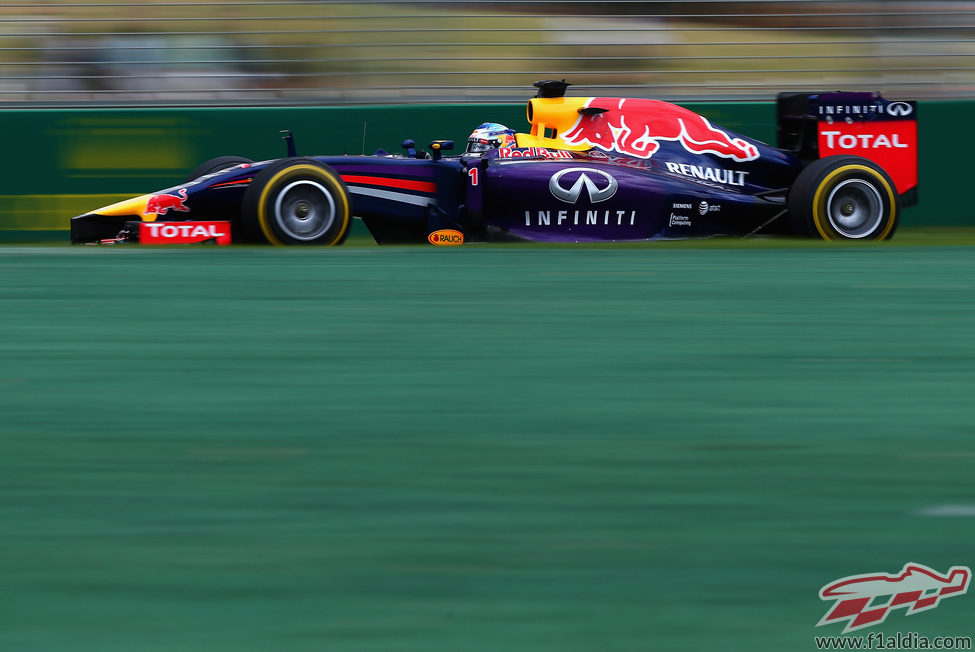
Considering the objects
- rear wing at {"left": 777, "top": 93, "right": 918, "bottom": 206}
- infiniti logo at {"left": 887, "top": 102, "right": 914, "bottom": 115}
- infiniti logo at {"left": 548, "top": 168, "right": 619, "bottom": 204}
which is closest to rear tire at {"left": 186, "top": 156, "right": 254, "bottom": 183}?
infiniti logo at {"left": 548, "top": 168, "right": 619, "bottom": 204}

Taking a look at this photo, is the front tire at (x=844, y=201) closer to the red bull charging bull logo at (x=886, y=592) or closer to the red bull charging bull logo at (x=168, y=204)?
the red bull charging bull logo at (x=168, y=204)

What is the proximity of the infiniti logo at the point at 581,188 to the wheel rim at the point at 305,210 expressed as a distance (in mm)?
1487

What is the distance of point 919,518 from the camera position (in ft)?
9.27

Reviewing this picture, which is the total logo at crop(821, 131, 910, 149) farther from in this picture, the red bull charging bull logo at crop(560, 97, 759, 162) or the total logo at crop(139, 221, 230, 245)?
the total logo at crop(139, 221, 230, 245)

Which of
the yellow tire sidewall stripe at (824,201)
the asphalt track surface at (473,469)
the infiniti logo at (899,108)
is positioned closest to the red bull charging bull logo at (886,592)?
the asphalt track surface at (473,469)

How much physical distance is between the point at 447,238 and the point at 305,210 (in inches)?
38.9

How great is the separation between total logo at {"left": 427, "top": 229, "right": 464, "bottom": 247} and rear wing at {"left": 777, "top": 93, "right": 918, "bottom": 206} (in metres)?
2.75

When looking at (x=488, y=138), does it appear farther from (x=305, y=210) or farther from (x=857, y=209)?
(x=857, y=209)

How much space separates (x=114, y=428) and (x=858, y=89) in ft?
33.9

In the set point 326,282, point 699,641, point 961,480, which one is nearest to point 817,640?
point 699,641

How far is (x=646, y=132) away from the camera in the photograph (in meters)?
9.94

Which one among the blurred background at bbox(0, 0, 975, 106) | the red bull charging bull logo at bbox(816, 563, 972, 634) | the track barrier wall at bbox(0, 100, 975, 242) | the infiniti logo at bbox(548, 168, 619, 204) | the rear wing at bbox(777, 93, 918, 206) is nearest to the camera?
the red bull charging bull logo at bbox(816, 563, 972, 634)

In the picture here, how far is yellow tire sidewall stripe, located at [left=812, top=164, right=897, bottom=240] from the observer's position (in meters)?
9.55

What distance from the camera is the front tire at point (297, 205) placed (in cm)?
885
